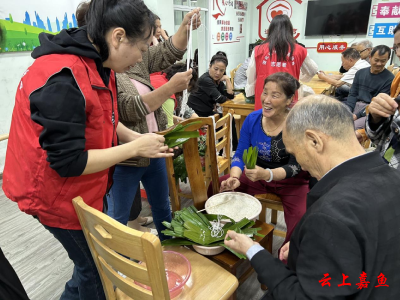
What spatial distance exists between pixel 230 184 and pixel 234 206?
0.88ft

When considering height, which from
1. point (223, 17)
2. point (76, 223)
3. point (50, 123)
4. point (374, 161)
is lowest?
point (76, 223)

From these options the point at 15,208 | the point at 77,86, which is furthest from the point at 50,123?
the point at 15,208

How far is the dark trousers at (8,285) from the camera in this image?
0.75 meters

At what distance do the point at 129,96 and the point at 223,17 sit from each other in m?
6.24

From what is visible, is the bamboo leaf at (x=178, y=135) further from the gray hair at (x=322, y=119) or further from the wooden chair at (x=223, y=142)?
the wooden chair at (x=223, y=142)

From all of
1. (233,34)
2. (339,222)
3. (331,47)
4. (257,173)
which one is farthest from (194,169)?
(331,47)

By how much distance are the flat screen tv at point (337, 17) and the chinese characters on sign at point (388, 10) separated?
0.23 m

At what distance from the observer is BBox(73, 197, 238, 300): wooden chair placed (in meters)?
0.77

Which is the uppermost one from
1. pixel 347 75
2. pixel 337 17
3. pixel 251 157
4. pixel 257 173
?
pixel 337 17

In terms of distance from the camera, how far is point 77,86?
878 millimetres

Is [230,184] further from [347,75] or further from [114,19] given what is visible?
[347,75]

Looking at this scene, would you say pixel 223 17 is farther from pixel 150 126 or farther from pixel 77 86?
pixel 77 86

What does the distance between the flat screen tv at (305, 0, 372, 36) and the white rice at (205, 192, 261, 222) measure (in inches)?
283

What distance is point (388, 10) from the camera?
652 centimetres
